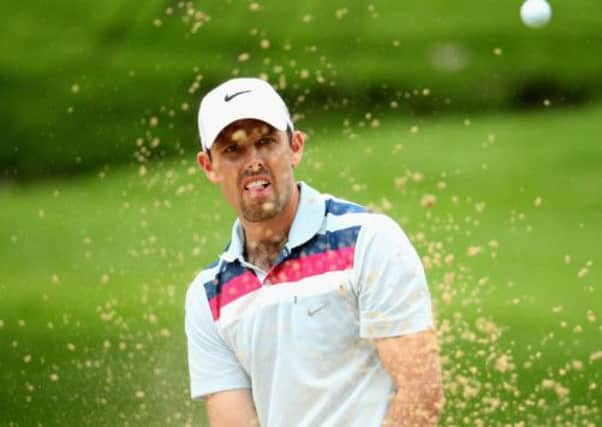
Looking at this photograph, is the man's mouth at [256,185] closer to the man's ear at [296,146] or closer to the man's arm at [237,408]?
the man's ear at [296,146]

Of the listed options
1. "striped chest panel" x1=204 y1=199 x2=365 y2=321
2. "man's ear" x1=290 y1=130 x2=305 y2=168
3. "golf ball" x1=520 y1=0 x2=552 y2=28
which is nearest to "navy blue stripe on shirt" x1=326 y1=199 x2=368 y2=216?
"striped chest panel" x1=204 y1=199 x2=365 y2=321

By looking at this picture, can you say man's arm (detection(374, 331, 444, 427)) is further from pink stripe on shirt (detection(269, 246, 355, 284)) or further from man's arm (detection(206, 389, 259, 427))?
man's arm (detection(206, 389, 259, 427))

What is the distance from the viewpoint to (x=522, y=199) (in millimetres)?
5070

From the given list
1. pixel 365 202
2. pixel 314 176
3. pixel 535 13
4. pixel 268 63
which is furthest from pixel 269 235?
pixel 268 63

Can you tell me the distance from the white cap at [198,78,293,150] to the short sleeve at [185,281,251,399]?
0.76 ft

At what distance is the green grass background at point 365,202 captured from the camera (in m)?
4.14

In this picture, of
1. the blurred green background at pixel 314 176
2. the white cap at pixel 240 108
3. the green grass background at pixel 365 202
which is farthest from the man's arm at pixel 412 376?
the blurred green background at pixel 314 176

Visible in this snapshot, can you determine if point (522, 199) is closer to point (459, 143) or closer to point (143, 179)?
point (459, 143)

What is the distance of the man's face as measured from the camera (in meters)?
2.14

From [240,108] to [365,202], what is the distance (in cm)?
291

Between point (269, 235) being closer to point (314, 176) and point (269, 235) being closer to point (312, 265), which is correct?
point (312, 265)

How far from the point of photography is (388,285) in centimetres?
203

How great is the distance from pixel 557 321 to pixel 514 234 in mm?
607

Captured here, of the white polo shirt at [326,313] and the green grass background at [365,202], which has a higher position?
the green grass background at [365,202]
